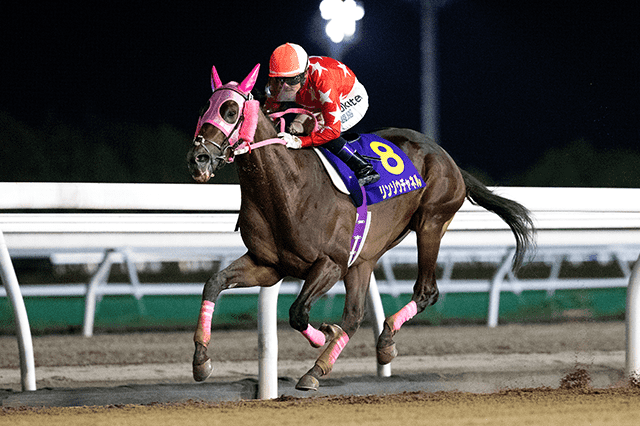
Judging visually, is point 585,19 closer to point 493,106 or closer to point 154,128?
point 493,106

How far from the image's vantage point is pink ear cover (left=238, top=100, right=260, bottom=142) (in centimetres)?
223

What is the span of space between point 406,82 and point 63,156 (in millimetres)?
6541

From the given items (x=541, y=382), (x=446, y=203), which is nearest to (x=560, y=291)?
(x=541, y=382)

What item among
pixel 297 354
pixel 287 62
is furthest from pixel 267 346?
pixel 297 354

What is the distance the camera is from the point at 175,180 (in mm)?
10805

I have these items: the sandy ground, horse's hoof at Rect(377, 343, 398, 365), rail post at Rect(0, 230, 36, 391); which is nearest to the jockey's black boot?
horse's hoof at Rect(377, 343, 398, 365)

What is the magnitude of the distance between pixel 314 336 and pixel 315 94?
0.82 m

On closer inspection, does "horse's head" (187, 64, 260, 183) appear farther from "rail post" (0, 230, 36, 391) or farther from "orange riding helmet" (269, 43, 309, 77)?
"rail post" (0, 230, 36, 391)

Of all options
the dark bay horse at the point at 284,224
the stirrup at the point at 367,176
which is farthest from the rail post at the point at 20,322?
the stirrup at the point at 367,176

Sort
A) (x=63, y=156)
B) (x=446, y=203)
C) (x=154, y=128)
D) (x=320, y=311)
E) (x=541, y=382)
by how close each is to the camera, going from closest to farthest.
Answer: (x=446, y=203) → (x=541, y=382) → (x=320, y=311) → (x=63, y=156) → (x=154, y=128)

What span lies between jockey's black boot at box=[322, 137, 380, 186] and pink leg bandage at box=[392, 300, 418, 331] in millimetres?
512

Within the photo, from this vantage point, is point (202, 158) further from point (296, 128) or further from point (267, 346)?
point (267, 346)

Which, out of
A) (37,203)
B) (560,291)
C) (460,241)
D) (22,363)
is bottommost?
(560,291)

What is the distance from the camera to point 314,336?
2.48 meters
